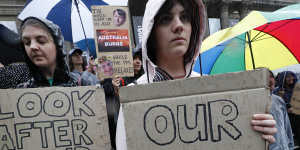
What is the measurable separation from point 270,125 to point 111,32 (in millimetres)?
1867

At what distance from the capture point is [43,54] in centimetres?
103

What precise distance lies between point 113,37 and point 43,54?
1.20 m

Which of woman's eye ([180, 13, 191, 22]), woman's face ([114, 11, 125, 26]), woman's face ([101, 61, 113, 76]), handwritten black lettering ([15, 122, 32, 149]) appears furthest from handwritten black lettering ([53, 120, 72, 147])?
woman's face ([114, 11, 125, 26])

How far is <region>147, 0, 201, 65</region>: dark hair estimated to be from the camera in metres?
0.92

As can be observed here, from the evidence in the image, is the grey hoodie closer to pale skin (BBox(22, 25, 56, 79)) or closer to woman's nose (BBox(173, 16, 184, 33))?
woman's nose (BBox(173, 16, 184, 33))

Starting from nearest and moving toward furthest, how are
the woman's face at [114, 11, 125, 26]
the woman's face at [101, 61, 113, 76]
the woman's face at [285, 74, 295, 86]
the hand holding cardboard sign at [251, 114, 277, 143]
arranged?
the hand holding cardboard sign at [251, 114, 277, 143] → the woman's face at [101, 61, 113, 76] → the woman's face at [114, 11, 125, 26] → the woman's face at [285, 74, 295, 86]

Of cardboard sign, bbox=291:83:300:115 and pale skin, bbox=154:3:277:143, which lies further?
cardboard sign, bbox=291:83:300:115

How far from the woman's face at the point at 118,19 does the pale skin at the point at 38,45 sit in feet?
3.95

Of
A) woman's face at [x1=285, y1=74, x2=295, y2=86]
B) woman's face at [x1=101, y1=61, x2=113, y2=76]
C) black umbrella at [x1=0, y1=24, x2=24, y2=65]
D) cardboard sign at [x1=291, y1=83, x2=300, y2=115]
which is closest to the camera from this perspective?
woman's face at [x1=101, y1=61, x2=113, y2=76]

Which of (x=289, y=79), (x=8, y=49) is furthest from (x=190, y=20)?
(x=289, y=79)

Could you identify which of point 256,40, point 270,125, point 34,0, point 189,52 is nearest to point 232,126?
point 270,125

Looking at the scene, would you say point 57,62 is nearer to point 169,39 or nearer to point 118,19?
point 169,39

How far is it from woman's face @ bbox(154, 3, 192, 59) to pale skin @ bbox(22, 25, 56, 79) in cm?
57

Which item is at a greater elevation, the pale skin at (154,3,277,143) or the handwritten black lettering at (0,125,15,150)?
the pale skin at (154,3,277,143)
